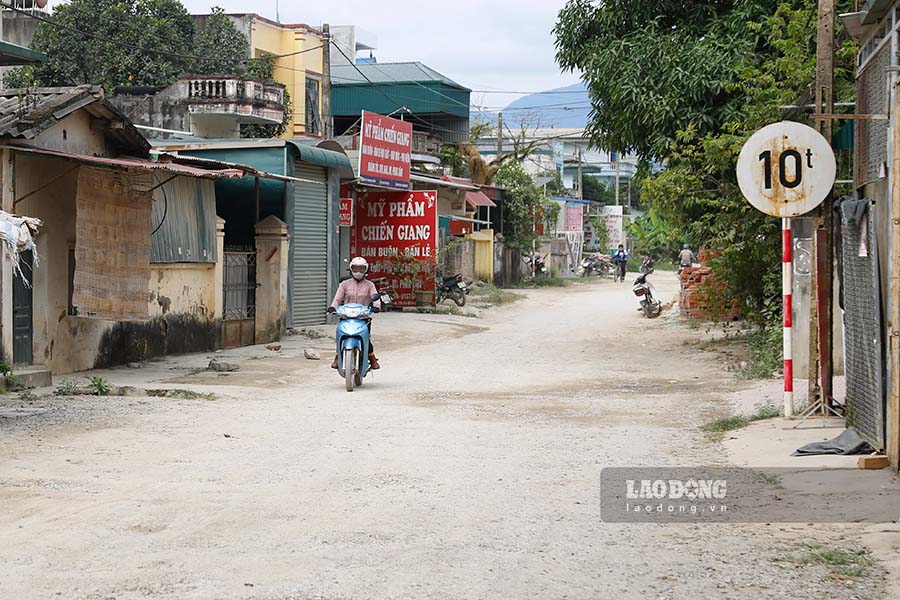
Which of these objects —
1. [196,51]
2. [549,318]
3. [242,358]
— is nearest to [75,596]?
[242,358]

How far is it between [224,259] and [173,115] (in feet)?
40.8

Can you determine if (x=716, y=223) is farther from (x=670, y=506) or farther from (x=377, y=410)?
(x=670, y=506)

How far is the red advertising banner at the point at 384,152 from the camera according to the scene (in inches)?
990

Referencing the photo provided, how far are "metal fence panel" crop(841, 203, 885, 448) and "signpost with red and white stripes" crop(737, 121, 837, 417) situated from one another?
0.46 metres

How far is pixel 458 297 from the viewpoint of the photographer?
30406 mm

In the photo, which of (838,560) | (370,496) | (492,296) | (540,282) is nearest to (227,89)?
(492,296)

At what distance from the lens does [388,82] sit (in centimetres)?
5106

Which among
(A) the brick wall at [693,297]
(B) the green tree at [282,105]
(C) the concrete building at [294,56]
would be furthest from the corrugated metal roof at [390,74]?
(A) the brick wall at [693,297]

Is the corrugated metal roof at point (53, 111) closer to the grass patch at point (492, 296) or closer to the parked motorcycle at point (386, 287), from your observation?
the parked motorcycle at point (386, 287)

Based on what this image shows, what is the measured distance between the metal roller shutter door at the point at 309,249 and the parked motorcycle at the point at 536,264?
24182 millimetres

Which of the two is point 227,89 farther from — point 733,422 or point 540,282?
point 733,422

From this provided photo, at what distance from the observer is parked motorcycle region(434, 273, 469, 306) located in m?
30.2

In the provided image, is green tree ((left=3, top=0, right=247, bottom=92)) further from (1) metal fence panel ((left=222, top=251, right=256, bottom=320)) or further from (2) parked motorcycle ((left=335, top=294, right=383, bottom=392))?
(2) parked motorcycle ((left=335, top=294, right=383, bottom=392))

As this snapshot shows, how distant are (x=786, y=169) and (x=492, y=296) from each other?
82.6 ft
